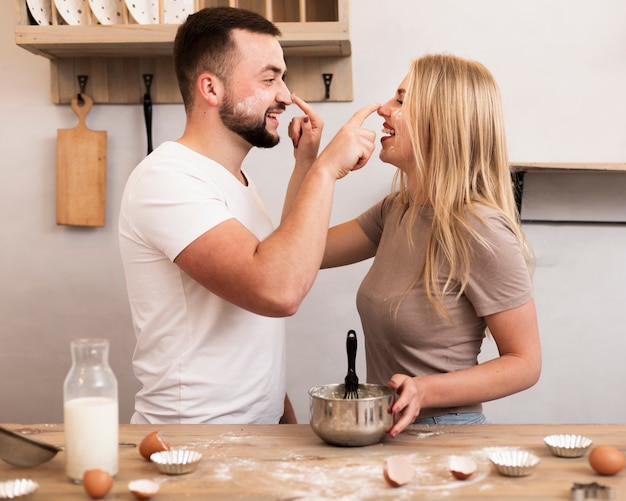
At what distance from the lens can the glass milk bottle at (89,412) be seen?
3.40 ft

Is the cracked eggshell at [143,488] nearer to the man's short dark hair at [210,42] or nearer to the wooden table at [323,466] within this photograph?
the wooden table at [323,466]

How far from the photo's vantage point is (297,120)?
1872mm

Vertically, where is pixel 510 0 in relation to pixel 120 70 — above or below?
above

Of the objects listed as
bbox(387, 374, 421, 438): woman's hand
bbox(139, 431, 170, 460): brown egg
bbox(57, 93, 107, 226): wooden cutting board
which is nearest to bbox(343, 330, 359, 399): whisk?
bbox(387, 374, 421, 438): woman's hand

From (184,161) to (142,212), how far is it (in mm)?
Result: 144

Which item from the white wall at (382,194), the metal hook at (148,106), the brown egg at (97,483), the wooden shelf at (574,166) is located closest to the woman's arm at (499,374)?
the brown egg at (97,483)

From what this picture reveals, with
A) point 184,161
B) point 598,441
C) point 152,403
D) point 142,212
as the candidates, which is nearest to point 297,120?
point 184,161

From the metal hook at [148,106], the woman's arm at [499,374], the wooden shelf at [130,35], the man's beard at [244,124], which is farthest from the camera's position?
the metal hook at [148,106]

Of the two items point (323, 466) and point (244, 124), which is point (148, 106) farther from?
point (323, 466)

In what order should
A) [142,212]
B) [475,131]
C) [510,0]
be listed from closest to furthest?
[142,212]
[475,131]
[510,0]

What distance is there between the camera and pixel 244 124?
1.65 m

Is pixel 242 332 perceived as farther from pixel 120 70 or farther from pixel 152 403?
pixel 120 70

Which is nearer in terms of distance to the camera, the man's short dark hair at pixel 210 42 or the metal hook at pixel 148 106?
the man's short dark hair at pixel 210 42

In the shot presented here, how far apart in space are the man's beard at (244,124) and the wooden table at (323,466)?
2.20 ft
